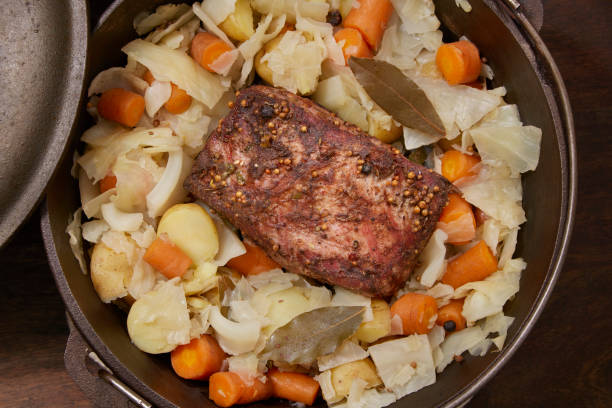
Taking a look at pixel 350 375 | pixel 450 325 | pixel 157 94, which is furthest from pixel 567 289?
pixel 157 94

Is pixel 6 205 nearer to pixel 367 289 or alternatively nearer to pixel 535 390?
pixel 367 289

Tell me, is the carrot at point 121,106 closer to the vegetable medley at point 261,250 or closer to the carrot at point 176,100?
the vegetable medley at point 261,250

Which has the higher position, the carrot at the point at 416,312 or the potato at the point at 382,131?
the potato at the point at 382,131

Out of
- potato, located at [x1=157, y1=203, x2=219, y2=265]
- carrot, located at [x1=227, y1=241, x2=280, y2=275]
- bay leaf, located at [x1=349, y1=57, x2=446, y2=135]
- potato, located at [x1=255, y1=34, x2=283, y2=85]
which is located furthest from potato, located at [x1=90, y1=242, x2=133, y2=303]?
bay leaf, located at [x1=349, y1=57, x2=446, y2=135]

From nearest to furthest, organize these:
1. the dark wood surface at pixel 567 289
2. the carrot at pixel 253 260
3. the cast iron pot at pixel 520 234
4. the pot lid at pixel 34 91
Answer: the pot lid at pixel 34 91 < the cast iron pot at pixel 520 234 < the carrot at pixel 253 260 < the dark wood surface at pixel 567 289

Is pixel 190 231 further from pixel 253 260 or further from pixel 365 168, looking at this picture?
pixel 365 168

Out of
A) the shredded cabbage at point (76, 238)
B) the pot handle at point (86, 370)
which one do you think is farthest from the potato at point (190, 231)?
the pot handle at point (86, 370)
